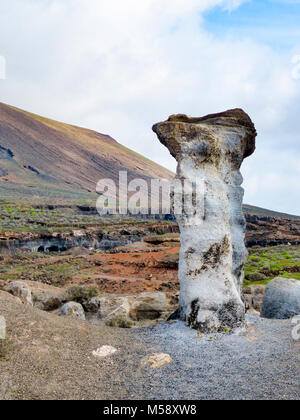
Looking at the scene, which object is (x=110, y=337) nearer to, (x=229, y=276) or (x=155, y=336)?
(x=155, y=336)

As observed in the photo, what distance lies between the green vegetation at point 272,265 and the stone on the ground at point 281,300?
12215 millimetres

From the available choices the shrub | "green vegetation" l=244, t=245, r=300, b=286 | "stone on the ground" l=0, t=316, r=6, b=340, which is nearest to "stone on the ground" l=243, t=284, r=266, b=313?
"green vegetation" l=244, t=245, r=300, b=286

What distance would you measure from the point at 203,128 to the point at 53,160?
116m

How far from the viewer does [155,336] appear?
1002cm

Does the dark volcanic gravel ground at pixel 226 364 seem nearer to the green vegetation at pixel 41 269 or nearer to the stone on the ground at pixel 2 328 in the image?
the stone on the ground at pixel 2 328

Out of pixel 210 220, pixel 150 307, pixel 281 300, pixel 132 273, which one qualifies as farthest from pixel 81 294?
pixel 132 273

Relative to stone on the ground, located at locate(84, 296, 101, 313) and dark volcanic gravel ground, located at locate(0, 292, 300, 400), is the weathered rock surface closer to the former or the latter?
stone on the ground, located at locate(84, 296, 101, 313)

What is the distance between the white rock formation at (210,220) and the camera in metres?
10.2

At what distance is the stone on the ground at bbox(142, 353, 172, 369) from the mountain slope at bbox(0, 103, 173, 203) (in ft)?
230

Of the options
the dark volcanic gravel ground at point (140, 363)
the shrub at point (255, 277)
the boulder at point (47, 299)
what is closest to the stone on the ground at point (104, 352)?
the dark volcanic gravel ground at point (140, 363)

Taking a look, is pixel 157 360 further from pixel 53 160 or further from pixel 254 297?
pixel 53 160

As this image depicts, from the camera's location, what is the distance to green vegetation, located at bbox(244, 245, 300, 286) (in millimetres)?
26828
